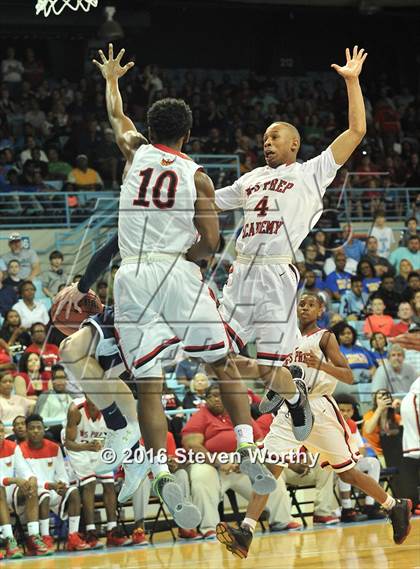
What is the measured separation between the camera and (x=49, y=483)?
1232cm

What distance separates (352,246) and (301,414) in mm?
9553

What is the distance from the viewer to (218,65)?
83.0ft

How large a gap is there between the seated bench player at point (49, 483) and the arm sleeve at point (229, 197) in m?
4.86

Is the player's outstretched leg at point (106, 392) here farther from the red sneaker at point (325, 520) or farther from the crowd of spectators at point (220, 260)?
the red sneaker at point (325, 520)

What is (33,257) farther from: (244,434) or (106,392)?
(244,434)

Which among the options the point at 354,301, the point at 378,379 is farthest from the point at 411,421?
the point at 354,301

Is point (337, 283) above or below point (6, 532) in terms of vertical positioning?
above

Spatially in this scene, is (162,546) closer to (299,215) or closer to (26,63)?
(299,215)

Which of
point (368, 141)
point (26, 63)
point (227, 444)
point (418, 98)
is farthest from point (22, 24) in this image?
point (227, 444)

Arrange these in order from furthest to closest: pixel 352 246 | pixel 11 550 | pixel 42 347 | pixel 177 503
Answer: pixel 352 246, pixel 42 347, pixel 11 550, pixel 177 503

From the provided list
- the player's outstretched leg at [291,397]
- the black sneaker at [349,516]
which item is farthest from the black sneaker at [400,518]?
the black sneaker at [349,516]

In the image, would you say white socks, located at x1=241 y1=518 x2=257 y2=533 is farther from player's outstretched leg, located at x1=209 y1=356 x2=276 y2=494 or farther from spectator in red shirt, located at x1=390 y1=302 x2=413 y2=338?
spectator in red shirt, located at x1=390 y1=302 x2=413 y2=338

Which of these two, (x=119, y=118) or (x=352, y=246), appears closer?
(x=119, y=118)

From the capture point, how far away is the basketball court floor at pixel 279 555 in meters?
10.9
